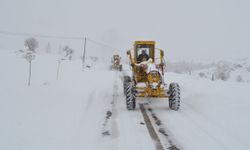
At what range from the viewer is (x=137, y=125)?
684 cm

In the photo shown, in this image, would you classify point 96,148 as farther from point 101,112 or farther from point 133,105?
point 133,105

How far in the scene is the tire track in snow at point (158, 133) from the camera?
527 cm

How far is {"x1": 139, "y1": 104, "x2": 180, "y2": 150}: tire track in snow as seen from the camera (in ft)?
17.3

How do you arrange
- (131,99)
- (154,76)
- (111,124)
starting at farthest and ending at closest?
(154,76) < (131,99) < (111,124)

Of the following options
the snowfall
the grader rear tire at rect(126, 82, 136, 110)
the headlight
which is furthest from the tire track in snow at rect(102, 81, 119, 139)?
the headlight

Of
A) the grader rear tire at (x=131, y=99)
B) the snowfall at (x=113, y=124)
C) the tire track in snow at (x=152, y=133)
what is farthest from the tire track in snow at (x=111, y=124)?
the tire track in snow at (x=152, y=133)

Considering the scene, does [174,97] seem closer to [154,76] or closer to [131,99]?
[154,76]

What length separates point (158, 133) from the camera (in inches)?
241

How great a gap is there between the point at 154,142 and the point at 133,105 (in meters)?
3.31

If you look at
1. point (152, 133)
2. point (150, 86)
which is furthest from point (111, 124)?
point (150, 86)

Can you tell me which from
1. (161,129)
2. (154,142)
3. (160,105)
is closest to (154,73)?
(160,105)

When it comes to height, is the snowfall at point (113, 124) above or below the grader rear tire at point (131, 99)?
below

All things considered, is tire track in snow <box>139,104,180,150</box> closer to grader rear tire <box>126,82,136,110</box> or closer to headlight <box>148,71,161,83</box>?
grader rear tire <box>126,82,136,110</box>

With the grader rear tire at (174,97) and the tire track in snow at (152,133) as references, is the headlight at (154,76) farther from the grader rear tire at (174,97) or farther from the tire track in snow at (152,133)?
the tire track in snow at (152,133)
